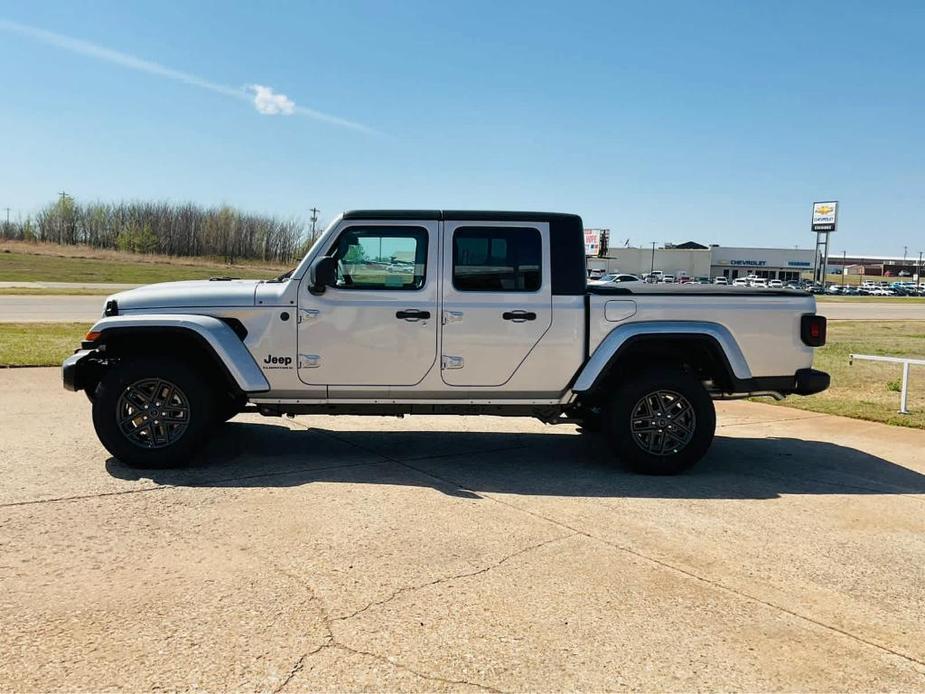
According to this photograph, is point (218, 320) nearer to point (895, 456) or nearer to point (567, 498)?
point (567, 498)

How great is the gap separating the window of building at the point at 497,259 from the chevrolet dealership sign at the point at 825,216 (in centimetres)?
10705

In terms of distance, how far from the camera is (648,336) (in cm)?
613

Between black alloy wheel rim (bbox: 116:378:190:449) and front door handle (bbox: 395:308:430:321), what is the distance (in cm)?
179

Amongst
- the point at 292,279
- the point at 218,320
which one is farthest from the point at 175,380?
the point at 292,279

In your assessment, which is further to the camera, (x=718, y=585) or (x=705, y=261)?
(x=705, y=261)

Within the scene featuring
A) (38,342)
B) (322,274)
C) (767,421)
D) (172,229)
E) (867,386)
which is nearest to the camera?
(322,274)

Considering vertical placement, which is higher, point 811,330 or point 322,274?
point 322,274

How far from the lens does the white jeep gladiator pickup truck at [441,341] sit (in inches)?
238

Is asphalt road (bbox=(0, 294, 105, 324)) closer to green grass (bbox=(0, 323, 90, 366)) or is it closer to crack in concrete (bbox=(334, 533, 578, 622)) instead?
green grass (bbox=(0, 323, 90, 366))

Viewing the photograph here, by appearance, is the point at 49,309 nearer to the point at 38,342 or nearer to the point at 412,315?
the point at 38,342

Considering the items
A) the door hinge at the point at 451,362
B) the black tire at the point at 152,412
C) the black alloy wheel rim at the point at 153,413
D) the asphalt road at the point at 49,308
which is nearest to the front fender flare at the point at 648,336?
the door hinge at the point at 451,362

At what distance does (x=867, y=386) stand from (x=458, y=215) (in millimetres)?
7880

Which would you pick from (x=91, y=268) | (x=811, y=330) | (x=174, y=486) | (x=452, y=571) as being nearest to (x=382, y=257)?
(x=174, y=486)

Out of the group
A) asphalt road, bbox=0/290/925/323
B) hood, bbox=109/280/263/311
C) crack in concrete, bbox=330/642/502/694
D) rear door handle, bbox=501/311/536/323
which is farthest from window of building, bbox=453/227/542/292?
asphalt road, bbox=0/290/925/323
